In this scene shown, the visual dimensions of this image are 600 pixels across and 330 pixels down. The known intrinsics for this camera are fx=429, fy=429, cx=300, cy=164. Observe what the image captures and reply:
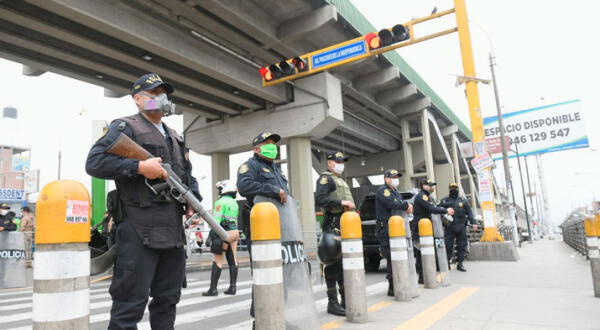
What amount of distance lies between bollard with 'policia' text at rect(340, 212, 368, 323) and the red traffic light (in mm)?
7763

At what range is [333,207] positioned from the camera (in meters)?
5.40

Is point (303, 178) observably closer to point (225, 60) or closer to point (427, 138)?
point (225, 60)

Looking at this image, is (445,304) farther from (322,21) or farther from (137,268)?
(322,21)

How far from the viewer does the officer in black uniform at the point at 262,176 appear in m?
3.98

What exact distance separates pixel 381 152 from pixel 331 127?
1922 centimetres

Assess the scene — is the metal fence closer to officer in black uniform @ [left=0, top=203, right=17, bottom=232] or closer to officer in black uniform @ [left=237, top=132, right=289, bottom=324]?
officer in black uniform @ [left=237, top=132, right=289, bottom=324]

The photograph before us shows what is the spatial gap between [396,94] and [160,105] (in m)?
24.6

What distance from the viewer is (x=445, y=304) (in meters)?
5.67

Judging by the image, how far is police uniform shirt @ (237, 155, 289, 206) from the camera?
3.99 metres

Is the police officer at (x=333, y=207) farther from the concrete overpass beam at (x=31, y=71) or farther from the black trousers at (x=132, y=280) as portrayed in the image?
the concrete overpass beam at (x=31, y=71)

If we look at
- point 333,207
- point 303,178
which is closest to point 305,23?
point 303,178

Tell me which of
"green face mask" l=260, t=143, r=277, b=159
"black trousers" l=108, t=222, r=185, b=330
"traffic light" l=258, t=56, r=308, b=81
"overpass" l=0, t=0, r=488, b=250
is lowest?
"black trousers" l=108, t=222, r=185, b=330

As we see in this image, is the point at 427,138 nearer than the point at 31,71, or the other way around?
the point at 31,71

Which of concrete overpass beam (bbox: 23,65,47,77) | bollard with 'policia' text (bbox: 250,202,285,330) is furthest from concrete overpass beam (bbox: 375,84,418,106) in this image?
bollard with 'policia' text (bbox: 250,202,285,330)
